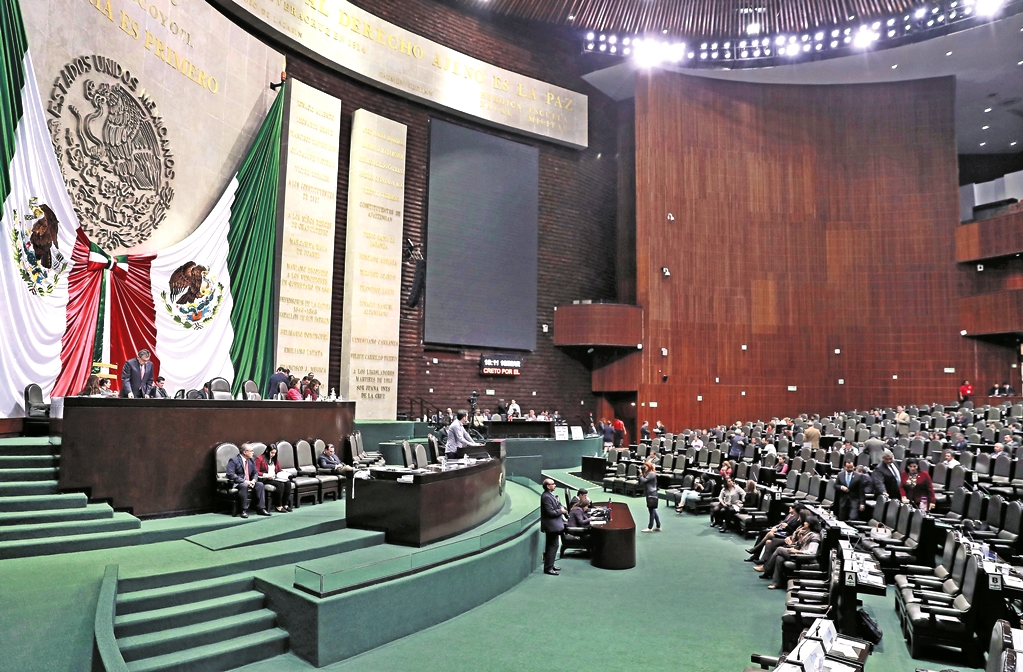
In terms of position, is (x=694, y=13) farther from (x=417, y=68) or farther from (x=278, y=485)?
(x=278, y=485)

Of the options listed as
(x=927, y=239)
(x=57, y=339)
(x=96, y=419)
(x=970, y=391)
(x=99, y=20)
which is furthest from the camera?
(x=927, y=239)

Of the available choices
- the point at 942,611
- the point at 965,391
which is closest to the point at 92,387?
the point at 942,611

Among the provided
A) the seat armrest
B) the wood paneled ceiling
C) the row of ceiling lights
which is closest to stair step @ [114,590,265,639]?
the seat armrest

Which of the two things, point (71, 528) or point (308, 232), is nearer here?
point (71, 528)

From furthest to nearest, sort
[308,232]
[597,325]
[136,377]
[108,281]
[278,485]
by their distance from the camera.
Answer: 1. [597,325]
2. [308,232]
3. [108,281]
4. [136,377]
5. [278,485]

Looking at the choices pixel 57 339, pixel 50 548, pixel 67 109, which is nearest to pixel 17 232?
pixel 57 339

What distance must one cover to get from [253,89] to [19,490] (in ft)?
34.9

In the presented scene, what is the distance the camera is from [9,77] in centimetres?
877

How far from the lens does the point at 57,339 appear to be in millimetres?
9578

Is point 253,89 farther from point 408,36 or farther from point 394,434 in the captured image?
point 394,434

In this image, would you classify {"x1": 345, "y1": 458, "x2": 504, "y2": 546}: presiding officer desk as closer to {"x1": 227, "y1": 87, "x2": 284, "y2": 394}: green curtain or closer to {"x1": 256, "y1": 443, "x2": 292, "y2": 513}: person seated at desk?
{"x1": 256, "y1": 443, "x2": 292, "y2": 513}: person seated at desk

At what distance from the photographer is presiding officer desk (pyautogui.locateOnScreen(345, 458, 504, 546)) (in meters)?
6.99

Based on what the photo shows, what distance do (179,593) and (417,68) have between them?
16.4 m

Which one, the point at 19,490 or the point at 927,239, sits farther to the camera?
the point at 927,239
